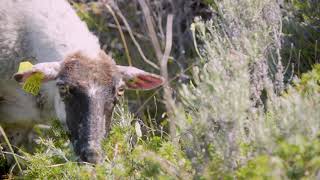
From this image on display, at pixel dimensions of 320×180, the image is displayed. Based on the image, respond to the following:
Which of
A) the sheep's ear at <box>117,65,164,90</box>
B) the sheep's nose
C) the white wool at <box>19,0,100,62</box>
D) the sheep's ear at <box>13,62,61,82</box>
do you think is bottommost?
the sheep's nose

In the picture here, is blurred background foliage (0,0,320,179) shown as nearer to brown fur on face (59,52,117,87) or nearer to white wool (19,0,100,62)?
brown fur on face (59,52,117,87)

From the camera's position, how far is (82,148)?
489 cm

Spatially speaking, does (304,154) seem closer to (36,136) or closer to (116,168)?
(116,168)

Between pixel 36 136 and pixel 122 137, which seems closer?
pixel 122 137

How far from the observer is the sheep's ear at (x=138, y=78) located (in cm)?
554

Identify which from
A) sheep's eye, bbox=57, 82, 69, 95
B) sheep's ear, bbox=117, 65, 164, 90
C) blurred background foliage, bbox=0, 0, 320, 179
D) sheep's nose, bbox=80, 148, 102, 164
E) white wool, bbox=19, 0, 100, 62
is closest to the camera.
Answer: blurred background foliage, bbox=0, 0, 320, 179

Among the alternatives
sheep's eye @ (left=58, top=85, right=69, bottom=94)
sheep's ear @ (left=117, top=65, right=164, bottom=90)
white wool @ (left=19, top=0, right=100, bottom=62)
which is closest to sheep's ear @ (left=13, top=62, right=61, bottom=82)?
sheep's eye @ (left=58, top=85, right=69, bottom=94)

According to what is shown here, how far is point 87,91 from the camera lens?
5.09m

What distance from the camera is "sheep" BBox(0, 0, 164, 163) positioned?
199 inches

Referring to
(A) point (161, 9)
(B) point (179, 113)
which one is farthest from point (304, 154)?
(A) point (161, 9)

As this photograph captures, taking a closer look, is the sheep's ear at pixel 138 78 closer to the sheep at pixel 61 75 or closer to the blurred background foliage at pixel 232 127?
the sheep at pixel 61 75

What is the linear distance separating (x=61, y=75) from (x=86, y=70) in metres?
0.23

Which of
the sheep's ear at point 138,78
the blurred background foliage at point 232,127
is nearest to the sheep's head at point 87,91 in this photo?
the sheep's ear at point 138,78

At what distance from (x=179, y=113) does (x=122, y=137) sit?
1.18 m
